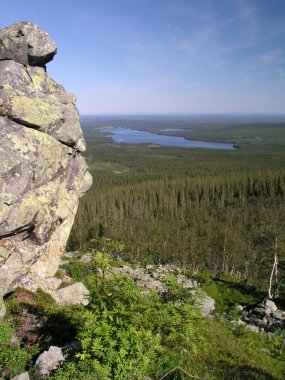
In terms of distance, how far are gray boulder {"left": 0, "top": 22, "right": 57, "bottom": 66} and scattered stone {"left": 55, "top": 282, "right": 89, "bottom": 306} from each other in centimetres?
1374

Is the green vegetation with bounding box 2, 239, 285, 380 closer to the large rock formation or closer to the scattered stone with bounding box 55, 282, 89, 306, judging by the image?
the large rock formation

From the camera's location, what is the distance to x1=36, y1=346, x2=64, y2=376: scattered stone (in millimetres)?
10805

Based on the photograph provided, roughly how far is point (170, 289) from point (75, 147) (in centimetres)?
1151

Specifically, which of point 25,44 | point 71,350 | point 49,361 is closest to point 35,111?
point 25,44

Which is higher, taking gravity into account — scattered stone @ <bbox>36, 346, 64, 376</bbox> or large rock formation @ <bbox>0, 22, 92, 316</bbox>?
large rock formation @ <bbox>0, 22, 92, 316</bbox>

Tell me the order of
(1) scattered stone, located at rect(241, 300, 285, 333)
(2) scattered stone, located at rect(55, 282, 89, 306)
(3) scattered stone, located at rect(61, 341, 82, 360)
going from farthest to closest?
(1) scattered stone, located at rect(241, 300, 285, 333)
(2) scattered stone, located at rect(55, 282, 89, 306)
(3) scattered stone, located at rect(61, 341, 82, 360)

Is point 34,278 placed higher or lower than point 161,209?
higher

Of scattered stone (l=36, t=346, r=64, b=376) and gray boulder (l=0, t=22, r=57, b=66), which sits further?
gray boulder (l=0, t=22, r=57, b=66)

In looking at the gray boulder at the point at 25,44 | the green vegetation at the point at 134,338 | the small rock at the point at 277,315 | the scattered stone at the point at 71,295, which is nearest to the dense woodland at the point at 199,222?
the small rock at the point at 277,315

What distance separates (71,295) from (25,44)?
15.0 meters

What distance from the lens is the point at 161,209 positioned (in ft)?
366

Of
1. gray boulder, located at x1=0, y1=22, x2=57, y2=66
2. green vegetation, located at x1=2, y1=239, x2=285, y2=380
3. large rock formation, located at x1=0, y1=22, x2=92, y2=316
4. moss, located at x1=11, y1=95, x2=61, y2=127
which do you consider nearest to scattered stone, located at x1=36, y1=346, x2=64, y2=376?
green vegetation, located at x1=2, y1=239, x2=285, y2=380

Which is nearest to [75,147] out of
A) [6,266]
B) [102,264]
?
[6,266]

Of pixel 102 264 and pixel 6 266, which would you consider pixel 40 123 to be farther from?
pixel 102 264
